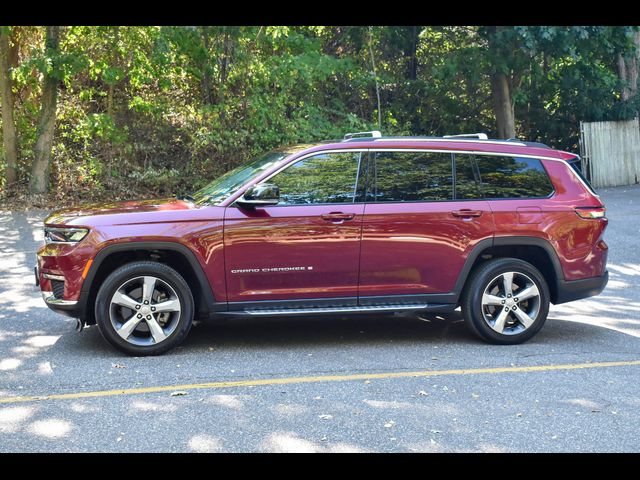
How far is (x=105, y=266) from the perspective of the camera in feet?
23.2

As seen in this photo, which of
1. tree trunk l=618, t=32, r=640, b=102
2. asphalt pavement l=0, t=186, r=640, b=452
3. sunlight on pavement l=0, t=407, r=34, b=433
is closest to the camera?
asphalt pavement l=0, t=186, r=640, b=452

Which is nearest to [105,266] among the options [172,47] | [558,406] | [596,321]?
[558,406]

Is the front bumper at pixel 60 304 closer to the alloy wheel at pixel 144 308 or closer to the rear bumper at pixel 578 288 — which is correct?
the alloy wheel at pixel 144 308

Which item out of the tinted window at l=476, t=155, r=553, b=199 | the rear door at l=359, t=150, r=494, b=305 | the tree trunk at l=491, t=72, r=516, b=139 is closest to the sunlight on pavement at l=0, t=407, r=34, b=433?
the rear door at l=359, t=150, r=494, b=305

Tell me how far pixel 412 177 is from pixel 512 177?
0.94m

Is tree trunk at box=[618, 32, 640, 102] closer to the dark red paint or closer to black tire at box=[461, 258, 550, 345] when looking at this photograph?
the dark red paint

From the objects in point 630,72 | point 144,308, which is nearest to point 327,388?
point 144,308

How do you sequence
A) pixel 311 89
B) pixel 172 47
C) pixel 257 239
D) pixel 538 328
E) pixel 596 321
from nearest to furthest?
1. pixel 257 239
2. pixel 538 328
3. pixel 596 321
4. pixel 172 47
5. pixel 311 89

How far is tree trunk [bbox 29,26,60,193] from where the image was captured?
718 inches

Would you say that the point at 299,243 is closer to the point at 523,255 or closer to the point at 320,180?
the point at 320,180

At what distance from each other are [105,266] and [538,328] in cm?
383

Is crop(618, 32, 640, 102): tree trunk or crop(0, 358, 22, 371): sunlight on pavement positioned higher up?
crop(618, 32, 640, 102): tree trunk

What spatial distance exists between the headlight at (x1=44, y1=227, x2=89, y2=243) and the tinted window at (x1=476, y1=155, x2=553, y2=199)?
3.50 m
